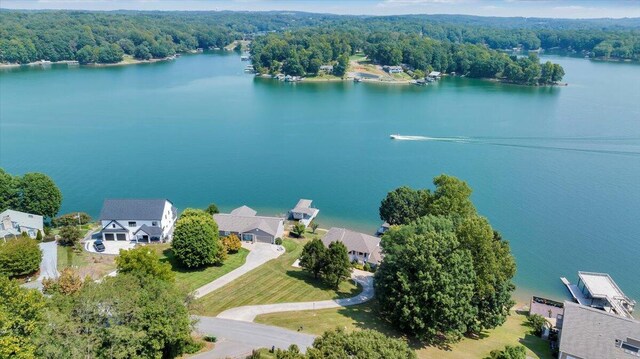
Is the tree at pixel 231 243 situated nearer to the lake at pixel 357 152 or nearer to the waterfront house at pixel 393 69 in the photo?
the lake at pixel 357 152

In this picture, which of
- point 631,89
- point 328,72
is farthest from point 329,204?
point 631,89

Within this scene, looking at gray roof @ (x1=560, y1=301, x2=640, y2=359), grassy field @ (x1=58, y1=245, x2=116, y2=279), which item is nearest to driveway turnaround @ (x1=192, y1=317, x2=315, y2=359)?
grassy field @ (x1=58, y1=245, x2=116, y2=279)

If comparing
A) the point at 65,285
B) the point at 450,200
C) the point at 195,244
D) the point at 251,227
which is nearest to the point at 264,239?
the point at 251,227

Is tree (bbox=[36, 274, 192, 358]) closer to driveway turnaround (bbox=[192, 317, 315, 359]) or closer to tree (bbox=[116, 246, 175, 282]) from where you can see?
driveway turnaround (bbox=[192, 317, 315, 359])

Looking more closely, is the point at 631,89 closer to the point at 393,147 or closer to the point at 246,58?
the point at 393,147

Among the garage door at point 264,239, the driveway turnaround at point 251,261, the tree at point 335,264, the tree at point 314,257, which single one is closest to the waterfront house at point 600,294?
the tree at point 335,264

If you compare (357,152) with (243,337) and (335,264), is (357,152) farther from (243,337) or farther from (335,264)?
(243,337)
